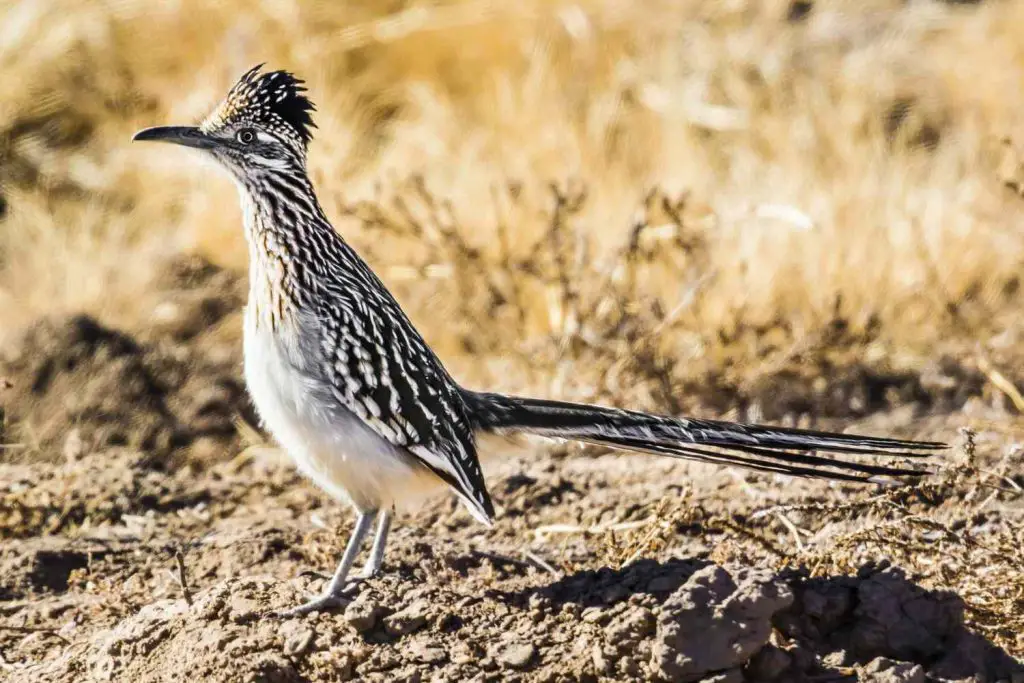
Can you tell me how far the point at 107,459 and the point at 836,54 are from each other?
23.6 ft

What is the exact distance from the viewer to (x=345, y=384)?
4766mm

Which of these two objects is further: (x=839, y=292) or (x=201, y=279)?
(x=201, y=279)

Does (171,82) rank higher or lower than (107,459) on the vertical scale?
higher

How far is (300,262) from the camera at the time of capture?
4938 mm

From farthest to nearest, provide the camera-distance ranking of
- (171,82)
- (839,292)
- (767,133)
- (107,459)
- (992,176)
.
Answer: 1. (171,82)
2. (767,133)
3. (992,176)
4. (839,292)
5. (107,459)

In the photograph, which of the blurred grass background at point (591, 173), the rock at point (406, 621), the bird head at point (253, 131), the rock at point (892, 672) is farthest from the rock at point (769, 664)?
the blurred grass background at point (591, 173)

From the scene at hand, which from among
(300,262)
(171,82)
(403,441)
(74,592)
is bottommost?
(74,592)

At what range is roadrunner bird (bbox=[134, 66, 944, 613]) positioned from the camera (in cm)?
Answer: 465

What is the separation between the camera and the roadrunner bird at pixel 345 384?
4.65 meters

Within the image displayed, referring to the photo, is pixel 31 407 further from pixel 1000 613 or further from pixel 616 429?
pixel 1000 613

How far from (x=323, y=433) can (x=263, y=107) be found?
1.26m

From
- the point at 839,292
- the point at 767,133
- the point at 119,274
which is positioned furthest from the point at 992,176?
the point at 119,274

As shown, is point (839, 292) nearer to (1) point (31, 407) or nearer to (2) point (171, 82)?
(1) point (31, 407)

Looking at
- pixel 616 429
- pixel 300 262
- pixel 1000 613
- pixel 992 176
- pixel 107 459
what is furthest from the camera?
pixel 992 176
